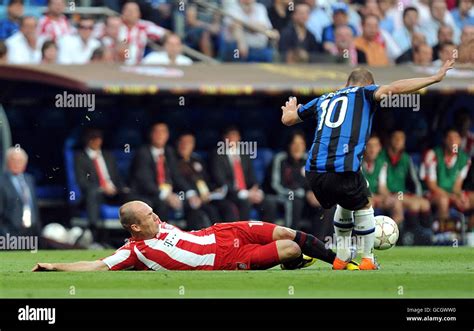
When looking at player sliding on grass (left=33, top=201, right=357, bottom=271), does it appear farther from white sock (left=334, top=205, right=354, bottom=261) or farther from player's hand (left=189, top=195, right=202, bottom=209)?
player's hand (left=189, top=195, right=202, bottom=209)

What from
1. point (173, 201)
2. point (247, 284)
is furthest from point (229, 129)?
point (247, 284)

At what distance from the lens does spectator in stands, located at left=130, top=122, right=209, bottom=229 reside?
1839 cm

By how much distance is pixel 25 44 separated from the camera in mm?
18703

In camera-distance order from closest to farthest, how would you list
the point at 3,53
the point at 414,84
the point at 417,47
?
the point at 414,84, the point at 3,53, the point at 417,47

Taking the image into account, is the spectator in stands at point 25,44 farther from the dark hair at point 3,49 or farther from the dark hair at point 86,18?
the dark hair at point 86,18

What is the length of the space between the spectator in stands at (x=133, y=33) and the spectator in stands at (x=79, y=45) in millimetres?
429

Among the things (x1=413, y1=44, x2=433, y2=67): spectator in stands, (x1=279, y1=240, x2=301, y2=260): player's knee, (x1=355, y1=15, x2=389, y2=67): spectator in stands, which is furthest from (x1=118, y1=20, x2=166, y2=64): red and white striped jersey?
(x1=279, y1=240, x2=301, y2=260): player's knee

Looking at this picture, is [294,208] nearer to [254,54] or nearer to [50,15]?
[254,54]

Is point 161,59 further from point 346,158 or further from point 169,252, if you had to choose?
point 169,252

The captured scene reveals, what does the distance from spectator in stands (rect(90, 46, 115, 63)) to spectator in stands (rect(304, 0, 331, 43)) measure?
3.31 metres

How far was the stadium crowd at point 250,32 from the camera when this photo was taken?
18906mm

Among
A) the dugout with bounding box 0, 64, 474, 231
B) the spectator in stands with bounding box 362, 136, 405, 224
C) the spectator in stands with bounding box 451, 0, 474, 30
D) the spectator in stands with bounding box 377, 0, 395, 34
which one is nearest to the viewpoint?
the dugout with bounding box 0, 64, 474, 231

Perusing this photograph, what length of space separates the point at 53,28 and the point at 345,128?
317 inches
